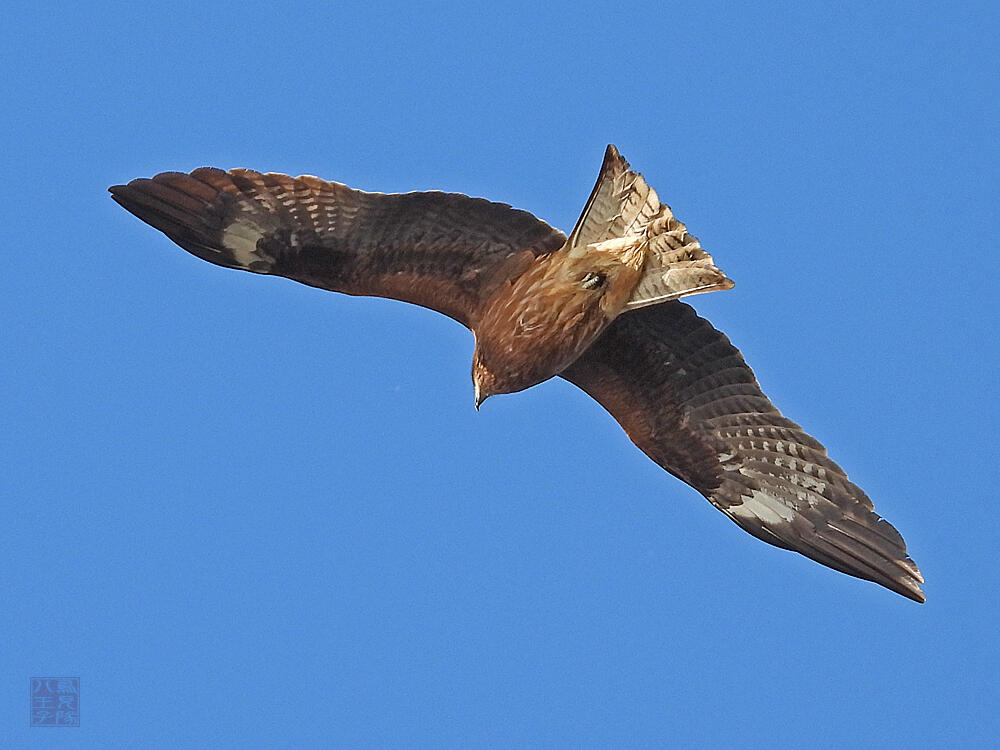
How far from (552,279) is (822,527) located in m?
2.16

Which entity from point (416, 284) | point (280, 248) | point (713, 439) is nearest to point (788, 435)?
point (713, 439)

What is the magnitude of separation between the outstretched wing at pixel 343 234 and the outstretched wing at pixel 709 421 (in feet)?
2.76

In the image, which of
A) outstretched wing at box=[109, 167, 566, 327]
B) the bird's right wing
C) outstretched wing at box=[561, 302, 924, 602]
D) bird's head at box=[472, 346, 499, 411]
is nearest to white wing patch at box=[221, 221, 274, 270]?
outstretched wing at box=[109, 167, 566, 327]

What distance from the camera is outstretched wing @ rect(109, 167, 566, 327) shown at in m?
9.24

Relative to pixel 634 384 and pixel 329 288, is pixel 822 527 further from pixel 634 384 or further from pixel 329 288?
pixel 329 288

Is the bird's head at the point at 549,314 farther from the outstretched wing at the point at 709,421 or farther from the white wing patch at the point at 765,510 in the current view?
the white wing patch at the point at 765,510

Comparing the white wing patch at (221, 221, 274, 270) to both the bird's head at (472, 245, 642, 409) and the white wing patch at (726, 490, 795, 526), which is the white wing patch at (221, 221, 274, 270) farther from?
the white wing patch at (726, 490, 795, 526)

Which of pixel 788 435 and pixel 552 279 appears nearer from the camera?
pixel 552 279

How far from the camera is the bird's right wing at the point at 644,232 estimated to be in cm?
900

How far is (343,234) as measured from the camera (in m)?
9.30

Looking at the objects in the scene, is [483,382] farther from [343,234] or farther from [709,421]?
[709,421]

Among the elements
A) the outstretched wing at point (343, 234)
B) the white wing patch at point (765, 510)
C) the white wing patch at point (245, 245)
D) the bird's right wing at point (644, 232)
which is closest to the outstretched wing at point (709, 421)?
the white wing patch at point (765, 510)

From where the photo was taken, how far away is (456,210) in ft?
30.1

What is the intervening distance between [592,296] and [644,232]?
47cm
